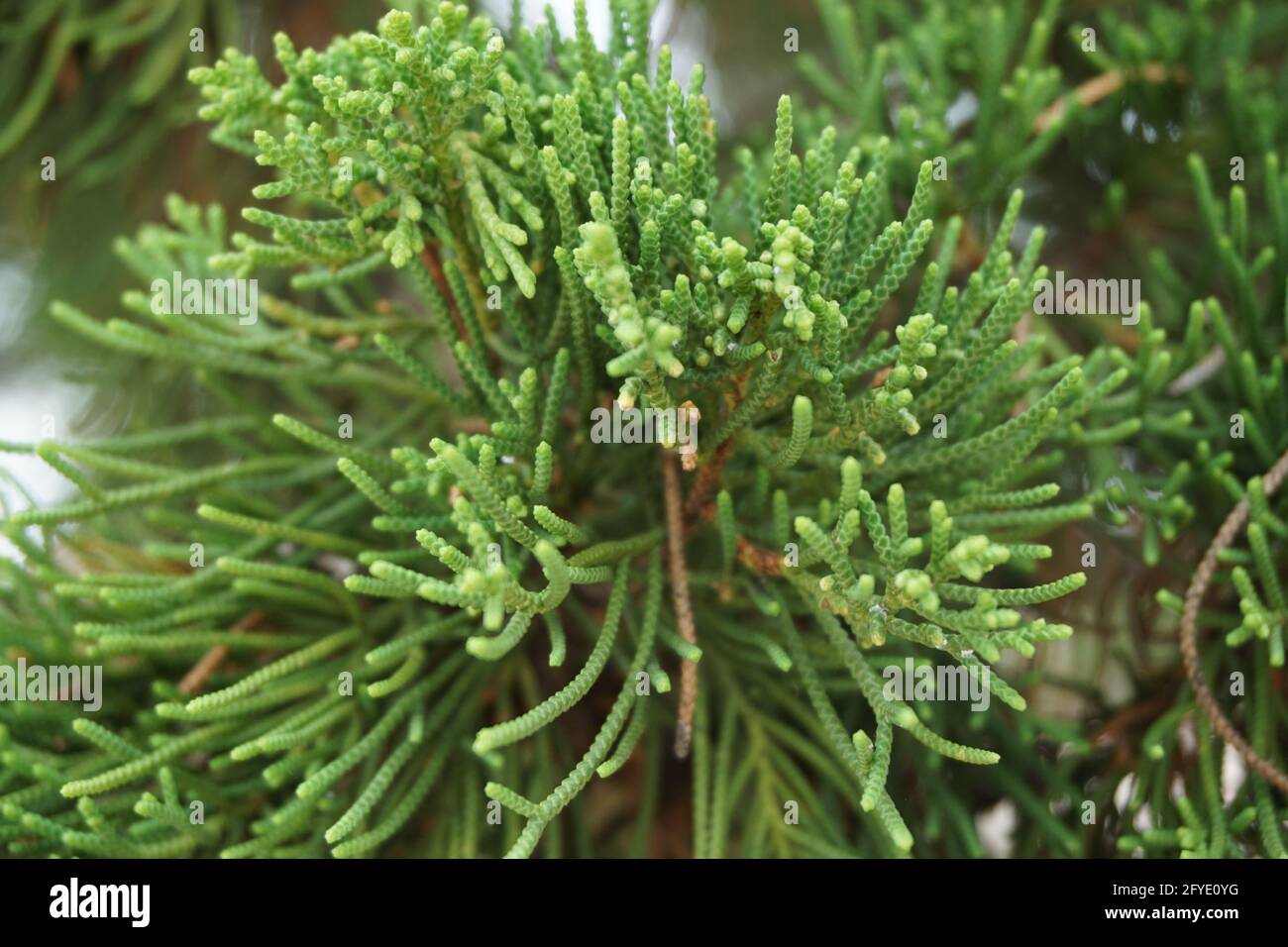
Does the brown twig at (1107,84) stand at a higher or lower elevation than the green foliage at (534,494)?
higher

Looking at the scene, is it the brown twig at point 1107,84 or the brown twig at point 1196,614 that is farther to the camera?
the brown twig at point 1107,84

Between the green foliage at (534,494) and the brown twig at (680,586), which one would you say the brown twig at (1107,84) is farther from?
the brown twig at (680,586)

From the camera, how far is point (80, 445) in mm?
1137

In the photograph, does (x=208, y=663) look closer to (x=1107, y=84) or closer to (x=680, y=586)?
(x=680, y=586)

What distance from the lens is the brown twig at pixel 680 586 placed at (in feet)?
3.23

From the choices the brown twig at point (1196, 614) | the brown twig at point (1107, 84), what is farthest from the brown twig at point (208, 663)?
the brown twig at point (1107, 84)

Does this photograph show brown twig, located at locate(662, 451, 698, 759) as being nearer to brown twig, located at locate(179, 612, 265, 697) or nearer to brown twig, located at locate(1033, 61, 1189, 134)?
brown twig, located at locate(179, 612, 265, 697)

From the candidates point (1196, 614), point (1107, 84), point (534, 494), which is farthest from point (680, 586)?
point (1107, 84)

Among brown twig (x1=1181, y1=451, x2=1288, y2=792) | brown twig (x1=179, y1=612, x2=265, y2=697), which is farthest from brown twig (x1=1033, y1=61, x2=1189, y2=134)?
brown twig (x1=179, y1=612, x2=265, y2=697)

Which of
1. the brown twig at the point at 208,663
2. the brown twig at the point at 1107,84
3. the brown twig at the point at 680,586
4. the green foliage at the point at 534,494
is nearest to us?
the green foliage at the point at 534,494

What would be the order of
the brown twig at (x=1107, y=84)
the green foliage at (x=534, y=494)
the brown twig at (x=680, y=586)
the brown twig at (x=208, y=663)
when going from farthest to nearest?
the brown twig at (x=1107, y=84)
the brown twig at (x=208, y=663)
the brown twig at (x=680, y=586)
the green foliage at (x=534, y=494)

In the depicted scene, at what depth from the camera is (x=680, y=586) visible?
995 millimetres

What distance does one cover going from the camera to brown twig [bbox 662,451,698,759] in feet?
3.23
